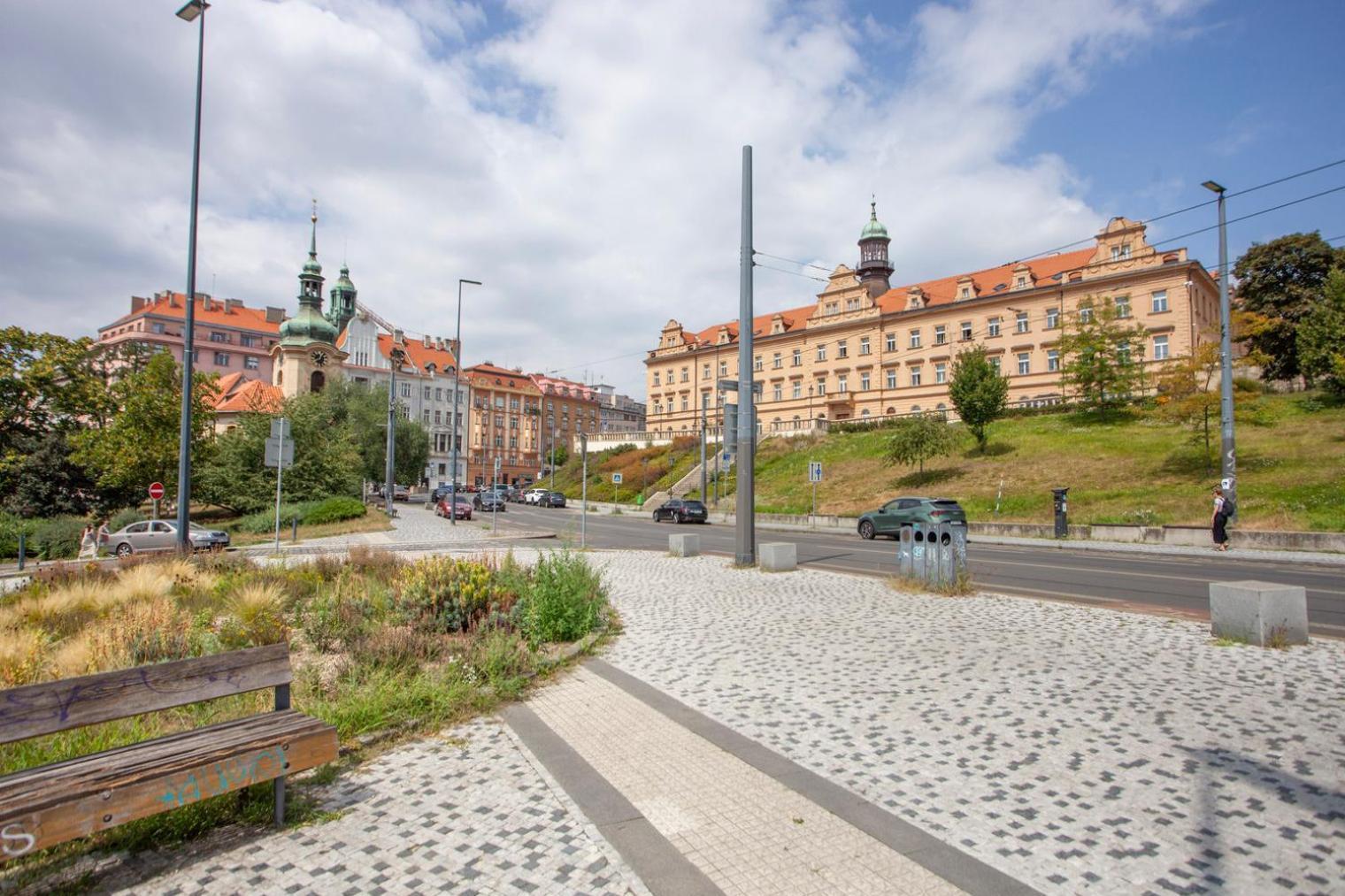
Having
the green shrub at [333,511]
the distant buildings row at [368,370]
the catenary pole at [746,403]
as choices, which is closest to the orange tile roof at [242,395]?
the distant buildings row at [368,370]

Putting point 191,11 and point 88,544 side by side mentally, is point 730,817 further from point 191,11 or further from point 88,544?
point 88,544

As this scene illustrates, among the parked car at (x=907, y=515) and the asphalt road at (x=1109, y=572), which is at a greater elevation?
the parked car at (x=907, y=515)

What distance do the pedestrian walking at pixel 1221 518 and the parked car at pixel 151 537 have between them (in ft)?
102

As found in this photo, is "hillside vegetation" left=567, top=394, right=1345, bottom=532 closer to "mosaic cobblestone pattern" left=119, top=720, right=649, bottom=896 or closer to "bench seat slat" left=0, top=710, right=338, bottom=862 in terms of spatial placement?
"mosaic cobblestone pattern" left=119, top=720, right=649, bottom=896

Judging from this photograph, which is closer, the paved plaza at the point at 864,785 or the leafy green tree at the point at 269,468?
the paved plaza at the point at 864,785

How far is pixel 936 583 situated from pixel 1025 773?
25.4 ft

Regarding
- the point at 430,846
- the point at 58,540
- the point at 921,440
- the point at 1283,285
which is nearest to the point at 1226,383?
the point at 921,440

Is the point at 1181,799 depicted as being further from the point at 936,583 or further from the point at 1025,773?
the point at 936,583

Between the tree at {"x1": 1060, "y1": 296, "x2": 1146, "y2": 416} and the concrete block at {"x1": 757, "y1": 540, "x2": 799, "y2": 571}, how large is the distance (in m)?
38.9

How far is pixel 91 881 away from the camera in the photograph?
10.3 ft

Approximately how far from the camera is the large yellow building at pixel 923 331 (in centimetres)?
5291

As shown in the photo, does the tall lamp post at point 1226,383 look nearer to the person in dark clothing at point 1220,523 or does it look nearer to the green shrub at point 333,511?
the person in dark clothing at point 1220,523

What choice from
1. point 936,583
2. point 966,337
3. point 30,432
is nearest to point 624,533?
point 936,583

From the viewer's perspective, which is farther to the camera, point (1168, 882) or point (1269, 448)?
point (1269, 448)
